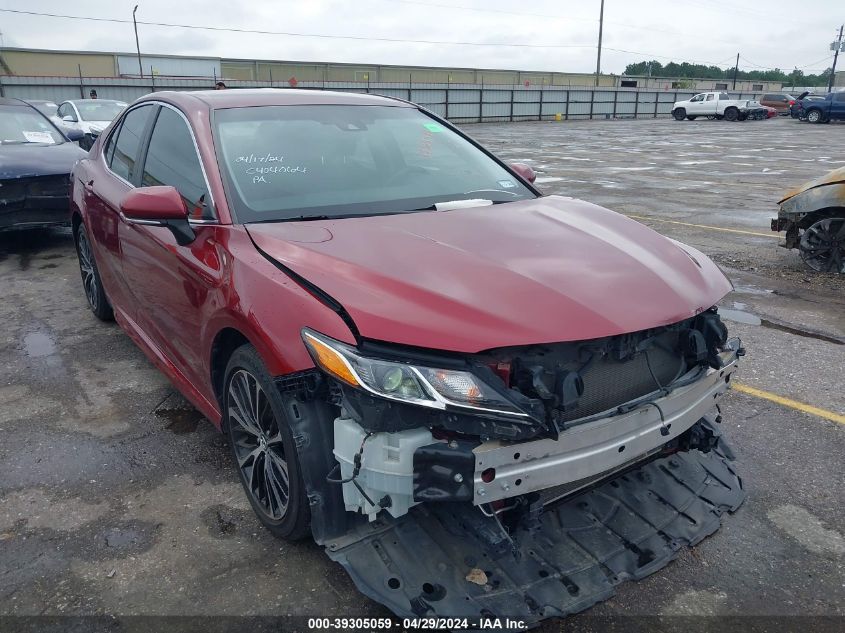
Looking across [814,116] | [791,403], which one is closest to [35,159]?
[791,403]

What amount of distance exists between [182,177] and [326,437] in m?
1.68

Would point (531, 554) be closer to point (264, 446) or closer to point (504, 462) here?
point (504, 462)

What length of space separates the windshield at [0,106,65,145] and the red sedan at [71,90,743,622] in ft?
19.3

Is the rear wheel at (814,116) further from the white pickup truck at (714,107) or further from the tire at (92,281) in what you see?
the tire at (92,281)

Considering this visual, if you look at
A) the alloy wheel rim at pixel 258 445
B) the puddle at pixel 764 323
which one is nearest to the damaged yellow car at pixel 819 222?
the puddle at pixel 764 323

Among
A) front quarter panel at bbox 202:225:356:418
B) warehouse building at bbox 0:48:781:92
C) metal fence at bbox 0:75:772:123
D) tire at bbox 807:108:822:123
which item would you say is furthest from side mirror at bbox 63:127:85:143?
warehouse building at bbox 0:48:781:92

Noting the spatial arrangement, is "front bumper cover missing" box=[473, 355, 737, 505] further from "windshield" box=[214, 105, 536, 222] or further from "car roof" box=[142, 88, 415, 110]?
"car roof" box=[142, 88, 415, 110]

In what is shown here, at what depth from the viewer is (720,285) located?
283cm

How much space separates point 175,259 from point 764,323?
14.6 feet

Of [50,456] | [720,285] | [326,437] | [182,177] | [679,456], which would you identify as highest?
[182,177]

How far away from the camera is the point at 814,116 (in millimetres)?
37344

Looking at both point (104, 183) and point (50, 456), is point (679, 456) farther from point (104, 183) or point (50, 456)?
point (104, 183)

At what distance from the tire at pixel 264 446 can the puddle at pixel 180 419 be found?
2.87 feet

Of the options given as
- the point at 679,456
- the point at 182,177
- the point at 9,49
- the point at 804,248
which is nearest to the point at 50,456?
the point at 182,177
